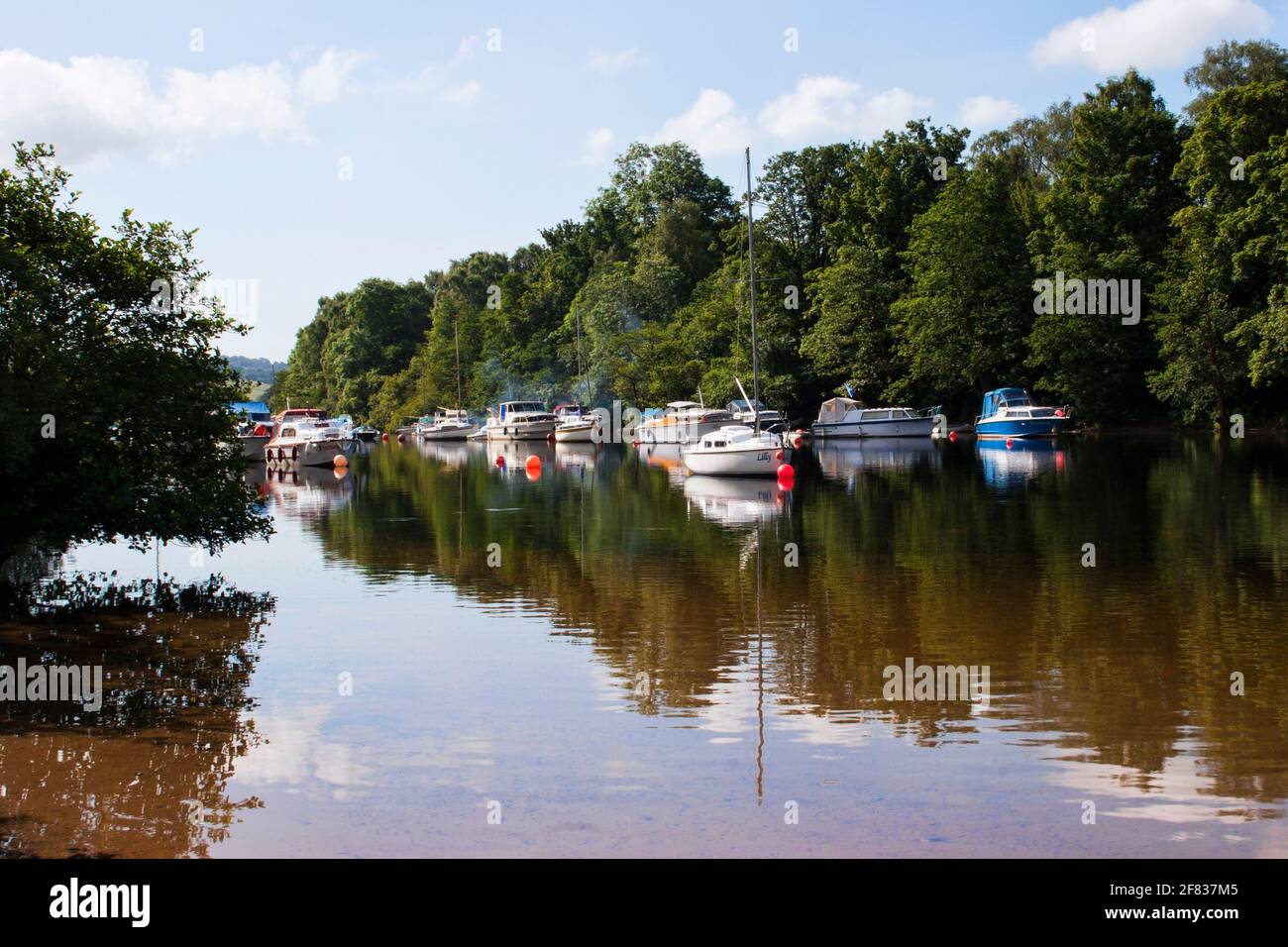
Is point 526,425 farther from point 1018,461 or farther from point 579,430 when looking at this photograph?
point 1018,461

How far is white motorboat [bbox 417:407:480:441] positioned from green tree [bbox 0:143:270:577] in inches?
3841

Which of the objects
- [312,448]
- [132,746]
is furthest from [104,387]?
[312,448]

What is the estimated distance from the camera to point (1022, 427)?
7300 centimetres

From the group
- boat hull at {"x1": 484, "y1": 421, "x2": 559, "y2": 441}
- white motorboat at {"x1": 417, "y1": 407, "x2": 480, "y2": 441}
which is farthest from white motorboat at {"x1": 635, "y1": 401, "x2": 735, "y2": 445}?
white motorboat at {"x1": 417, "y1": 407, "x2": 480, "y2": 441}

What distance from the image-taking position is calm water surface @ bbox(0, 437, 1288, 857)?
32.2 ft

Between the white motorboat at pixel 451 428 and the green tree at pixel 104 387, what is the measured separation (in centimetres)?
9757

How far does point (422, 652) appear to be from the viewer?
16.8m

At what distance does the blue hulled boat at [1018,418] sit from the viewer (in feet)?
240

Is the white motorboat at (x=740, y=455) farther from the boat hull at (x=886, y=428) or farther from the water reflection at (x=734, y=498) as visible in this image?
the boat hull at (x=886, y=428)

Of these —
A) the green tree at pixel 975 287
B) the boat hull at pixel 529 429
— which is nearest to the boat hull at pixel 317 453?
the boat hull at pixel 529 429

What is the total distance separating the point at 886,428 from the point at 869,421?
6.61 feet

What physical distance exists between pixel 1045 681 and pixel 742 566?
10.3 m
